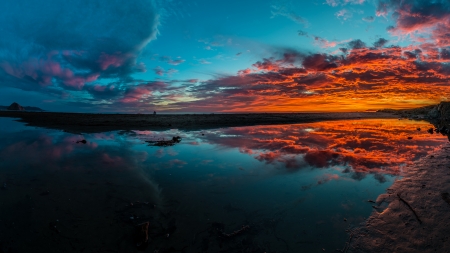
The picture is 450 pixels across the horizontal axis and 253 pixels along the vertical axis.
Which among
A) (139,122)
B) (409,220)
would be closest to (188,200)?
(409,220)

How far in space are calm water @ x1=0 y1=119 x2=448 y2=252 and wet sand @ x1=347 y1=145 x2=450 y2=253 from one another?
36 cm

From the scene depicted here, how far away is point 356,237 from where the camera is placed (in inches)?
192

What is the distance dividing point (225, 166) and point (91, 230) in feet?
22.4

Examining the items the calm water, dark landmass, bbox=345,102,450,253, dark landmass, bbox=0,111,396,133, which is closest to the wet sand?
dark landmass, bbox=345,102,450,253

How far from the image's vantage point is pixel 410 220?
557cm

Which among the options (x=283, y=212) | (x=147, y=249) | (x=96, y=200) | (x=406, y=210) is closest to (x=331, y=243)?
(x=283, y=212)

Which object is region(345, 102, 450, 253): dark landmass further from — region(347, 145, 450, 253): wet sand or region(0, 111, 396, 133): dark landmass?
region(0, 111, 396, 133): dark landmass

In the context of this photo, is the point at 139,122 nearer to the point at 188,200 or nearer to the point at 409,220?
the point at 188,200

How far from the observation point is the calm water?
4.84m

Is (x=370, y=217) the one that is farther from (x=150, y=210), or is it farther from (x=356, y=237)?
(x=150, y=210)

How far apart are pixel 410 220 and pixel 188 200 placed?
21.2 feet

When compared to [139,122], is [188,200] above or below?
below

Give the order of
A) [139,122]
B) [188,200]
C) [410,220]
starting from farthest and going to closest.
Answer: [139,122] → [188,200] → [410,220]

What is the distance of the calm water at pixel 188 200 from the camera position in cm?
484
